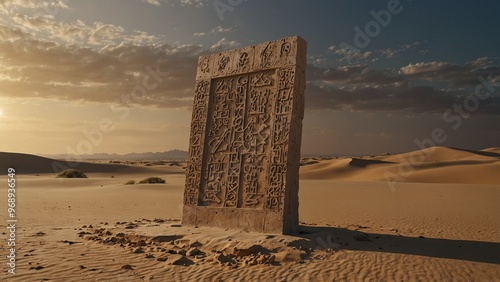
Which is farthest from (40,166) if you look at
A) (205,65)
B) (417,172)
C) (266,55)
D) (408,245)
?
(408,245)

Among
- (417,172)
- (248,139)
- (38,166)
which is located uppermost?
(417,172)

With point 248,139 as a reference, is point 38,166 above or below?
below

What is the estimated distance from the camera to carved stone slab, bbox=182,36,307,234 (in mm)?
9016

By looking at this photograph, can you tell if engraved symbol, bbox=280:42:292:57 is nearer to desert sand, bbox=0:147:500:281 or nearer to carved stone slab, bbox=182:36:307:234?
carved stone slab, bbox=182:36:307:234

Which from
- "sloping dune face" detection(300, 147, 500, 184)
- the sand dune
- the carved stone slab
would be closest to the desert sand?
the carved stone slab

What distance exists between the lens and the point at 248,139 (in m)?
9.73

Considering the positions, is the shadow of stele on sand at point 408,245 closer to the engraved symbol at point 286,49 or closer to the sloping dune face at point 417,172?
the engraved symbol at point 286,49

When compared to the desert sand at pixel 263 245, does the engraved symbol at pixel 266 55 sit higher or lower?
higher

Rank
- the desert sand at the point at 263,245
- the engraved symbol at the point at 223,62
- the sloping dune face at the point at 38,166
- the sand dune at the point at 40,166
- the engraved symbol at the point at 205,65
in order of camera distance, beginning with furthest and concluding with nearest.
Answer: the sand dune at the point at 40,166 < the sloping dune face at the point at 38,166 < the engraved symbol at the point at 205,65 < the engraved symbol at the point at 223,62 < the desert sand at the point at 263,245

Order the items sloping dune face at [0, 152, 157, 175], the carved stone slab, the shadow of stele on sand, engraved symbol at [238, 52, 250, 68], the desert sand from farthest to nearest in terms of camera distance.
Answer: sloping dune face at [0, 152, 157, 175], engraved symbol at [238, 52, 250, 68], the carved stone slab, the shadow of stele on sand, the desert sand

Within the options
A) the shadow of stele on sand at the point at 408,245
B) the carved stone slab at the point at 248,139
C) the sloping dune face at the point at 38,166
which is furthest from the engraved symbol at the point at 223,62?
the sloping dune face at the point at 38,166

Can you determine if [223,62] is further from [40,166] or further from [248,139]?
[40,166]

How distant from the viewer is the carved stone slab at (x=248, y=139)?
9016 millimetres

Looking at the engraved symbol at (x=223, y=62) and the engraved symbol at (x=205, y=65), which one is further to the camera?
the engraved symbol at (x=205, y=65)
